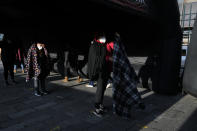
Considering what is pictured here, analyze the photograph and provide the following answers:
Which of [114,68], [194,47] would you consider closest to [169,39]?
[114,68]

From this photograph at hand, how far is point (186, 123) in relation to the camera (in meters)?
3.13

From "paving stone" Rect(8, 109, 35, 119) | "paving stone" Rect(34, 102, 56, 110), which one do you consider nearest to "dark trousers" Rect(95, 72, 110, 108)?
"paving stone" Rect(34, 102, 56, 110)

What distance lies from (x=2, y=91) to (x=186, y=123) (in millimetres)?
5079

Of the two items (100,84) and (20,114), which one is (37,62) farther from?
(100,84)

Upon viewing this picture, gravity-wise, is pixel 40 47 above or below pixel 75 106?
above

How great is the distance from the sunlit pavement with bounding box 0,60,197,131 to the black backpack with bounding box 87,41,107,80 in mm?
947

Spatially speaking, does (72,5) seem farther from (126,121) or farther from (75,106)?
(126,121)

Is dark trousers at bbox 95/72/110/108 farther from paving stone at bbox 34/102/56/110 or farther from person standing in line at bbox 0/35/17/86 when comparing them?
person standing in line at bbox 0/35/17/86

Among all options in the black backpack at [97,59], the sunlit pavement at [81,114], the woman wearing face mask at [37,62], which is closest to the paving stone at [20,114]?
the sunlit pavement at [81,114]

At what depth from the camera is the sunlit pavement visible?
2967 millimetres

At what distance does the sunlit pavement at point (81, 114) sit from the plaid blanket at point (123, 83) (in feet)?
1.06

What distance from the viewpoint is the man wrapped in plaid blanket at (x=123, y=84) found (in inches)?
126

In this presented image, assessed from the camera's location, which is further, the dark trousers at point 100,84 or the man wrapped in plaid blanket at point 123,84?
the dark trousers at point 100,84

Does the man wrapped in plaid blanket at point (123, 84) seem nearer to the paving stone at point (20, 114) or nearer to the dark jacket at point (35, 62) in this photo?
the paving stone at point (20, 114)
